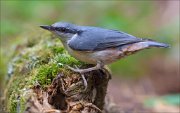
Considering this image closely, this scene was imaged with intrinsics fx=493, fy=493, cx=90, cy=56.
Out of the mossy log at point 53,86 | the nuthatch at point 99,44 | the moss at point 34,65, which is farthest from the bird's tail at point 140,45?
the moss at point 34,65

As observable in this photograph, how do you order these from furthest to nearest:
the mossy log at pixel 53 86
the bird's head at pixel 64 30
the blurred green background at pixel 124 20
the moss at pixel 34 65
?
the blurred green background at pixel 124 20
the bird's head at pixel 64 30
the moss at pixel 34 65
the mossy log at pixel 53 86

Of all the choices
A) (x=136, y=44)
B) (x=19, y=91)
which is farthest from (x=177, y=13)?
(x=19, y=91)

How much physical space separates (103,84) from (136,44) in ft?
1.52

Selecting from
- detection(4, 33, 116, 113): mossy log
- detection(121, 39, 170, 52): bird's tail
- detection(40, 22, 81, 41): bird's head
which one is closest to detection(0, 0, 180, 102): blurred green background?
detection(4, 33, 116, 113): mossy log

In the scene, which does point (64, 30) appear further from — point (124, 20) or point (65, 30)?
point (124, 20)

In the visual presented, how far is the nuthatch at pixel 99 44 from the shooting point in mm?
4348

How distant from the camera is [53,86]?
3.89 metres

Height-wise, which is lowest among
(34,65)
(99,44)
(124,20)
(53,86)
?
(53,86)

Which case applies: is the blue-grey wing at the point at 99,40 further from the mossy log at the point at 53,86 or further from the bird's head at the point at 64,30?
the mossy log at the point at 53,86

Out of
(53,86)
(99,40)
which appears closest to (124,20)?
(99,40)

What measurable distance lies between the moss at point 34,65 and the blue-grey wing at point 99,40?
0.69 ft

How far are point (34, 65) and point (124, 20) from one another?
4057 millimetres

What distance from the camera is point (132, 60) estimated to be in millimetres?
7832

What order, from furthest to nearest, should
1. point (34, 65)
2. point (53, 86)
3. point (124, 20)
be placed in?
point (124, 20), point (34, 65), point (53, 86)
